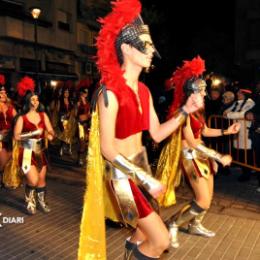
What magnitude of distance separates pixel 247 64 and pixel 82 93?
2802 cm

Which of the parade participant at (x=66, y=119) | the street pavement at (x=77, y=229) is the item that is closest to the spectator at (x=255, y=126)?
the street pavement at (x=77, y=229)

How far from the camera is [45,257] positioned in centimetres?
462

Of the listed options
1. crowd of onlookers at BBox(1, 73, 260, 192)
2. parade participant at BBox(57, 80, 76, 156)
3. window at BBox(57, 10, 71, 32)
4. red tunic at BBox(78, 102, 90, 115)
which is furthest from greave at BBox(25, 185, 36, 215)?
window at BBox(57, 10, 71, 32)

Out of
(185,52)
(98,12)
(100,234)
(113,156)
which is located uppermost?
(98,12)

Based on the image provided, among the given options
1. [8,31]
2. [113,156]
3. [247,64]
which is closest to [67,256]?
[113,156]

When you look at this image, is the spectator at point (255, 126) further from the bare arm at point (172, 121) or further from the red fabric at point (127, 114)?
the red fabric at point (127, 114)

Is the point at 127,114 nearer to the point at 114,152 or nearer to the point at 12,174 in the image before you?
the point at 114,152

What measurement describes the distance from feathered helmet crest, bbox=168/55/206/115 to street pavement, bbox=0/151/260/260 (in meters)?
1.70

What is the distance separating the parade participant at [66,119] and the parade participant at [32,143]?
468 cm

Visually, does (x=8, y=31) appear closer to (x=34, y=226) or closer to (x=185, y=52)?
(x=185, y=52)

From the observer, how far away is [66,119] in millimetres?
11258

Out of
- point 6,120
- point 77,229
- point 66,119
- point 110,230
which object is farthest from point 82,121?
point 110,230

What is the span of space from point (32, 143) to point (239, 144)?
4.49 meters

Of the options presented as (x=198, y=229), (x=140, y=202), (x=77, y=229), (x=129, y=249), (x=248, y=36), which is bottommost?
(x=77, y=229)
